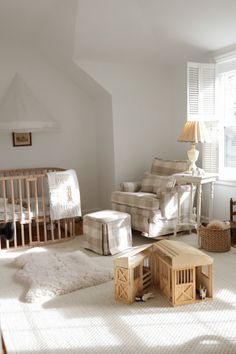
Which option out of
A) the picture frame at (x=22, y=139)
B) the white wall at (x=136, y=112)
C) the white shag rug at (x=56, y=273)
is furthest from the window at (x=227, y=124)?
the picture frame at (x=22, y=139)

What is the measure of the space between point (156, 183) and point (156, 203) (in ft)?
1.60

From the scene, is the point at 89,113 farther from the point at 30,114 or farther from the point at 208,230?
the point at 208,230

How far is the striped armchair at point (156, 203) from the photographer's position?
A: 4.23 meters

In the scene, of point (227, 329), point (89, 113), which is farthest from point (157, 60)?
point (227, 329)

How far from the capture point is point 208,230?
3951mm

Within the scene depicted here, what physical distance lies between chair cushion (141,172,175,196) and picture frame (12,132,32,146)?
174 centimetres

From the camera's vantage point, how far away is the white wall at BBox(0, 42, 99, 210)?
5195mm

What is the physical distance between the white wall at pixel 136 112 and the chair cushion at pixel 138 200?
2.45ft

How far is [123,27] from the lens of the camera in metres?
4.59

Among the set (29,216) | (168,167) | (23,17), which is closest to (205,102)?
(168,167)

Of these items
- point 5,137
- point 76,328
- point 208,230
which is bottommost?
point 76,328

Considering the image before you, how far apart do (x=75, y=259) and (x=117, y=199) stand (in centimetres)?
118

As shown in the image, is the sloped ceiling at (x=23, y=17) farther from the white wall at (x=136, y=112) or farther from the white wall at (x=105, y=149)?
the white wall at (x=105, y=149)

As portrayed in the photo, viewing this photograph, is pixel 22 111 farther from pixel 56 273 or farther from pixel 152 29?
→ pixel 56 273
